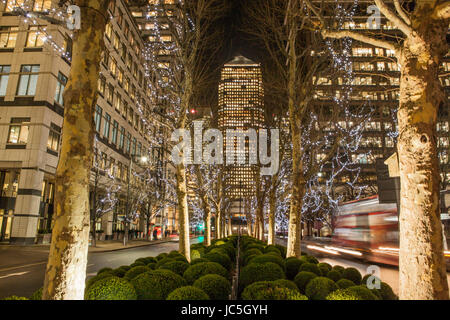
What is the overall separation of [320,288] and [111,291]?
3345mm

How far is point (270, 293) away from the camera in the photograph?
4086 millimetres

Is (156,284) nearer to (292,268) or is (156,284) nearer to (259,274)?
(259,274)

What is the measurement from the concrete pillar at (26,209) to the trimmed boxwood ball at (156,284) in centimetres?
2361

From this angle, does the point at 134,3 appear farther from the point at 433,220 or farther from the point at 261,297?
the point at 433,220

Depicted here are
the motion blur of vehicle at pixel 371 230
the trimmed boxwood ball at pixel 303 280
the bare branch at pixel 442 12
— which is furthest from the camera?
the motion blur of vehicle at pixel 371 230

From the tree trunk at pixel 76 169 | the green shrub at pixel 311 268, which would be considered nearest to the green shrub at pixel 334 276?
the green shrub at pixel 311 268

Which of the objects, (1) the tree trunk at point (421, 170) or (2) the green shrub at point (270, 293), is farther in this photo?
(2) the green shrub at point (270, 293)

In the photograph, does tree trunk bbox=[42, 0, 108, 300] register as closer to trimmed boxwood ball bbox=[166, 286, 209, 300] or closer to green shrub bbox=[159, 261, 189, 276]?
trimmed boxwood ball bbox=[166, 286, 209, 300]

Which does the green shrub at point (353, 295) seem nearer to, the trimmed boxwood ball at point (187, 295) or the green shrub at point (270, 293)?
the green shrub at point (270, 293)

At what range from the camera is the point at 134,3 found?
20.3 ft

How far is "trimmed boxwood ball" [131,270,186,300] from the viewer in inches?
Result: 178

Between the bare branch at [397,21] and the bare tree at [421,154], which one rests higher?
the bare branch at [397,21]

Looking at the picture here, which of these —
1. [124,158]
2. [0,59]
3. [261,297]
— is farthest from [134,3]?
[124,158]

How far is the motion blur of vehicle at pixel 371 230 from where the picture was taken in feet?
45.6
